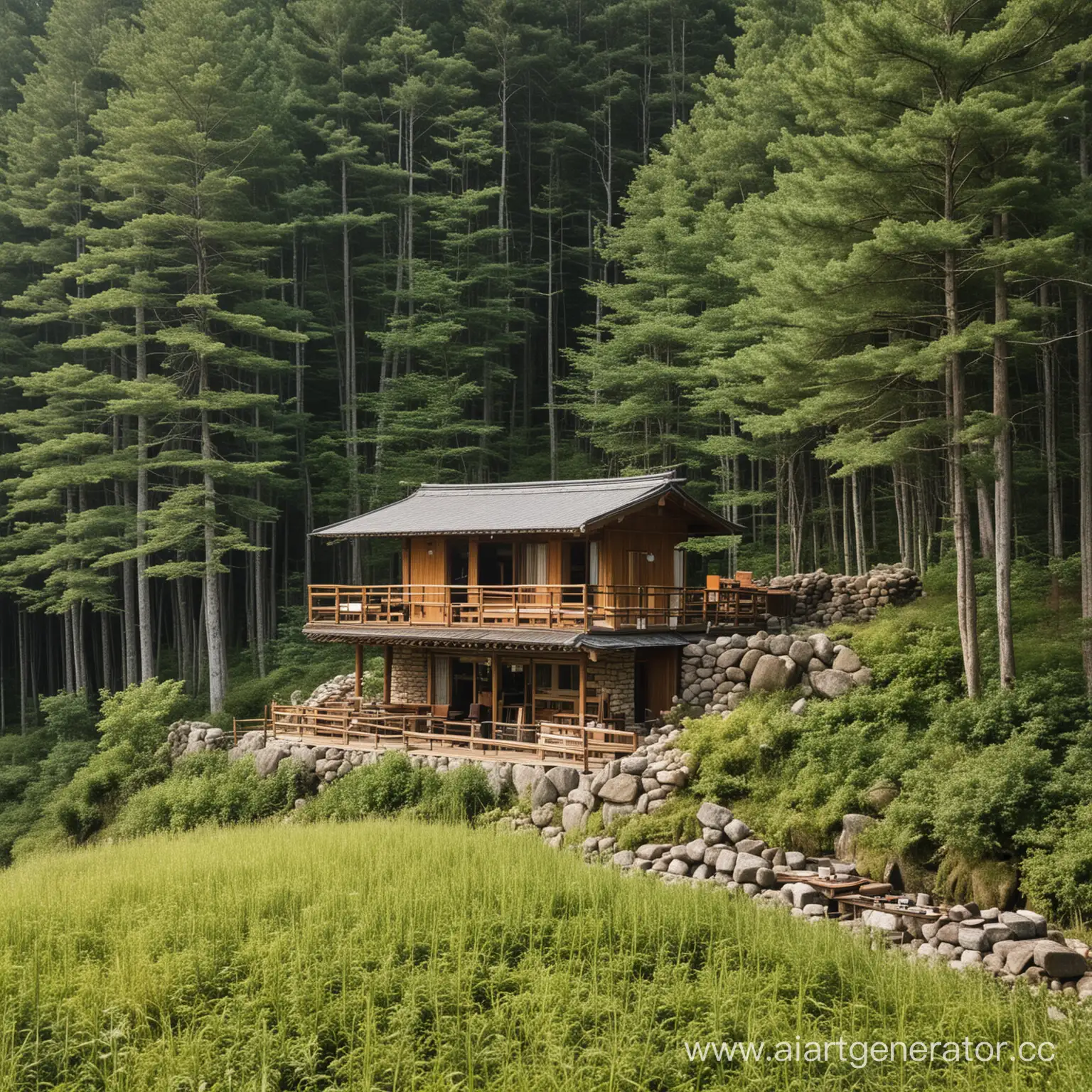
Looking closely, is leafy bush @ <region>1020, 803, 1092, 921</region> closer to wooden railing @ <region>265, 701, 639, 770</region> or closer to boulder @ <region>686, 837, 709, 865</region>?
boulder @ <region>686, 837, 709, 865</region>

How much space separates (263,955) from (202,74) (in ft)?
91.1

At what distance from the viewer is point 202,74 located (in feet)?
97.9

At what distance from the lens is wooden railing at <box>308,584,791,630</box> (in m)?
21.2

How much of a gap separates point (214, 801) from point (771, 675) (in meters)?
12.5

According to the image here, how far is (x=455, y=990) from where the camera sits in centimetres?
946

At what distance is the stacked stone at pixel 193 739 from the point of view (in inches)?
1001

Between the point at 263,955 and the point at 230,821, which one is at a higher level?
the point at 263,955

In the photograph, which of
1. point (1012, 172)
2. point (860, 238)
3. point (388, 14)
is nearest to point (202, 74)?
point (388, 14)

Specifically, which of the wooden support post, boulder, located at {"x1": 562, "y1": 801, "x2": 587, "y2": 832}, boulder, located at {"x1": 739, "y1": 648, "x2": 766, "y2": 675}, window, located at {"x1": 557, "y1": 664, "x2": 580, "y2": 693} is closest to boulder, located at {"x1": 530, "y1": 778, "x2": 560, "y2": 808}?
boulder, located at {"x1": 562, "y1": 801, "x2": 587, "y2": 832}

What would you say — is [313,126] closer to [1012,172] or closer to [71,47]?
[71,47]

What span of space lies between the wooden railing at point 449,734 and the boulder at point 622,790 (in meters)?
1.13

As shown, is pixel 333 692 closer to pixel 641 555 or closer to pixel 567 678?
pixel 567 678

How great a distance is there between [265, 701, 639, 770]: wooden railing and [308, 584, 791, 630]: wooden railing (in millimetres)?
2169

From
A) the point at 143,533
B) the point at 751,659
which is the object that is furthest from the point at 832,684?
the point at 143,533
